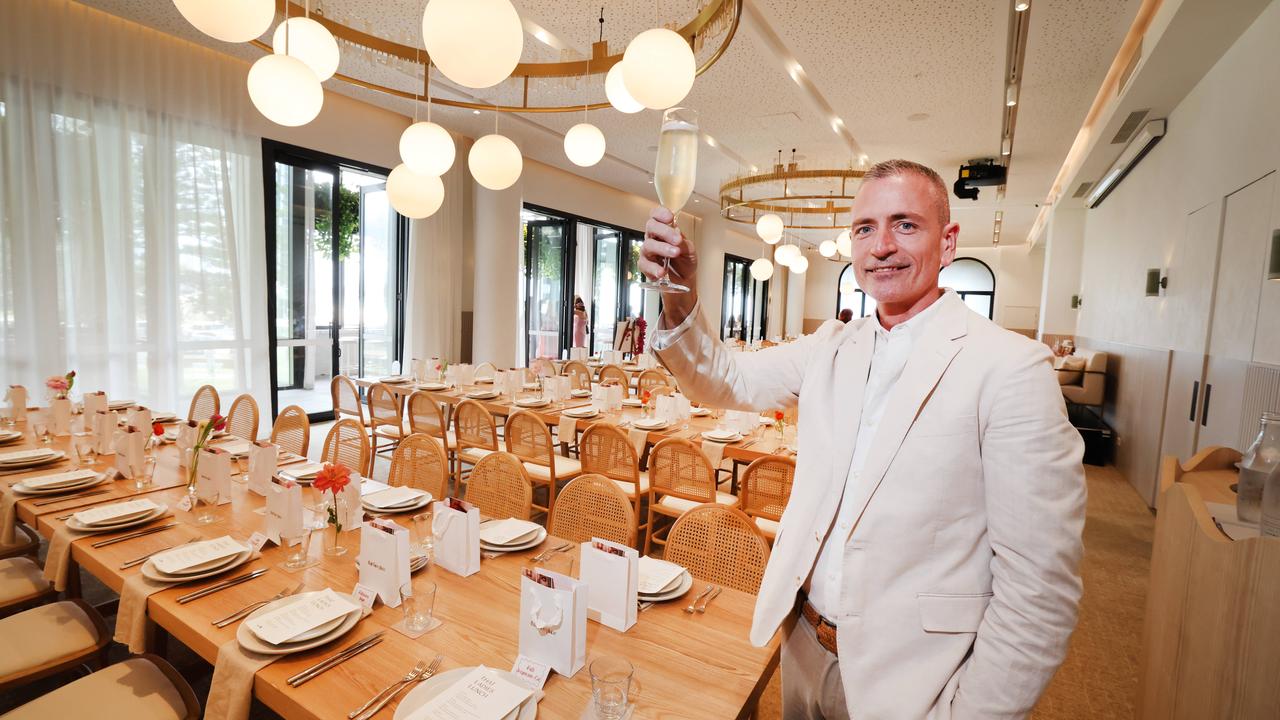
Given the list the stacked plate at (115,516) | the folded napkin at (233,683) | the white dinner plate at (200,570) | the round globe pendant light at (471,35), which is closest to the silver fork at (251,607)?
the folded napkin at (233,683)

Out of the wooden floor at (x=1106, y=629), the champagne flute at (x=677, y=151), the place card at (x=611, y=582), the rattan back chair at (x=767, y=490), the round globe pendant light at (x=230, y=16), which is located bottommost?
the wooden floor at (x=1106, y=629)

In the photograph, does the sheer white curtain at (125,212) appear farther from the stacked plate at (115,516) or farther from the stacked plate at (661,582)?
the stacked plate at (661,582)

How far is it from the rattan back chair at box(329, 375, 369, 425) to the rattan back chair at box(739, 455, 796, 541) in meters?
3.56

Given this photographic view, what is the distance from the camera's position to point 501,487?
2.47 m

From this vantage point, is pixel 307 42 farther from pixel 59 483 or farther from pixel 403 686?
pixel 403 686

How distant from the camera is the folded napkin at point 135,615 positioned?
4.99 feet

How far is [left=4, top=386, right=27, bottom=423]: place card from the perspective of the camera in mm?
3424

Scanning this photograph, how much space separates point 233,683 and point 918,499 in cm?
145

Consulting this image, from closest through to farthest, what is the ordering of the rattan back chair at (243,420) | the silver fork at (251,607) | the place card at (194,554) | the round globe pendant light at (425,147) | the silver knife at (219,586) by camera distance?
1. the silver fork at (251,607)
2. the silver knife at (219,586)
3. the place card at (194,554)
4. the round globe pendant light at (425,147)
5. the rattan back chair at (243,420)

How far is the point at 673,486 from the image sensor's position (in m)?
3.33

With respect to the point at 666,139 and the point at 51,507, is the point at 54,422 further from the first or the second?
the point at 666,139

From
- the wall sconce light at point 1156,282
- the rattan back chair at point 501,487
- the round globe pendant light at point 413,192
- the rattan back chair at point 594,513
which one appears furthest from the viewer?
the wall sconce light at point 1156,282

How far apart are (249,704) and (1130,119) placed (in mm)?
7654

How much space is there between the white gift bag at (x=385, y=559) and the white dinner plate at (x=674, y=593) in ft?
2.06
